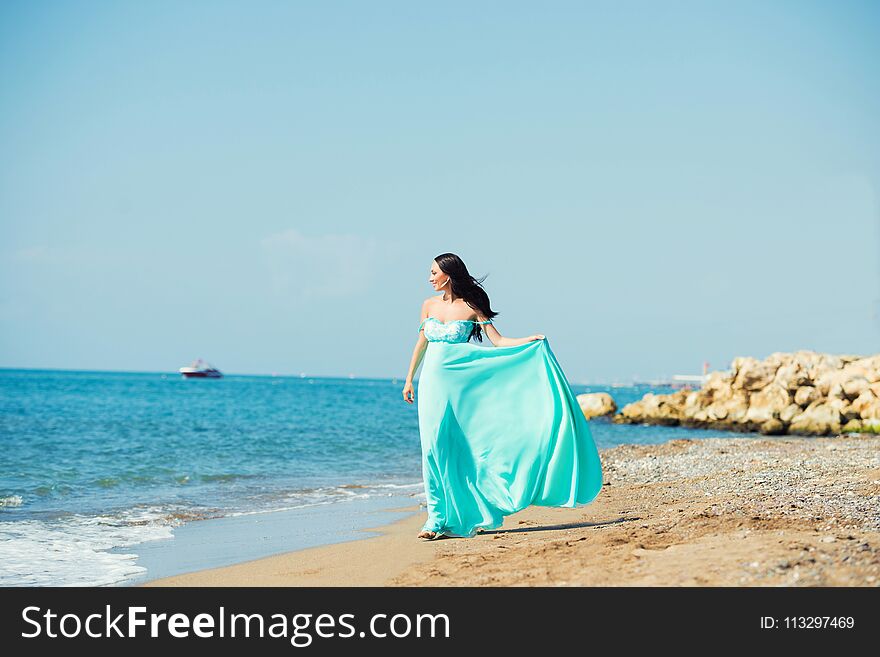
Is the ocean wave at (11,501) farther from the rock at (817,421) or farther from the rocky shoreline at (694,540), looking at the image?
the rock at (817,421)

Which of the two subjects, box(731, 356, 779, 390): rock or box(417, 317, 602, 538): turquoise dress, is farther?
box(731, 356, 779, 390): rock

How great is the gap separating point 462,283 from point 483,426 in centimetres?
131

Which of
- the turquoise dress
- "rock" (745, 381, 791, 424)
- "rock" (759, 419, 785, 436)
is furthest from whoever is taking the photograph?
"rock" (745, 381, 791, 424)

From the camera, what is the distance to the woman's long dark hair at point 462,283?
7742mm

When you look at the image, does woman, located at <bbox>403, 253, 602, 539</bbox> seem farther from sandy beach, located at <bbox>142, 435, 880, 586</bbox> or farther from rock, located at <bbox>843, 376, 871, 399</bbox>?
→ rock, located at <bbox>843, 376, 871, 399</bbox>

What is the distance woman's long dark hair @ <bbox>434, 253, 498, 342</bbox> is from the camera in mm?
7742

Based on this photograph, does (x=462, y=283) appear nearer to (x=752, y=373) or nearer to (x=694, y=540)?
(x=694, y=540)

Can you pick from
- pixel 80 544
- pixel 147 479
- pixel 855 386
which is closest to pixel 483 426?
pixel 80 544

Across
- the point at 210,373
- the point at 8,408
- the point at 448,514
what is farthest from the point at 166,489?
the point at 210,373

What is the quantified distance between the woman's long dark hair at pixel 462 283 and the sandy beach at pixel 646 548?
210 cm

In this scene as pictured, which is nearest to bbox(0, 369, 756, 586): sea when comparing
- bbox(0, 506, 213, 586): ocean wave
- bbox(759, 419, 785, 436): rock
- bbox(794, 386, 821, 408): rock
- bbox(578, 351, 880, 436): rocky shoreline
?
bbox(0, 506, 213, 586): ocean wave

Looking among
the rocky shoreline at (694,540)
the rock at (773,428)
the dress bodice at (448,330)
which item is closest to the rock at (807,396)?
the rock at (773,428)

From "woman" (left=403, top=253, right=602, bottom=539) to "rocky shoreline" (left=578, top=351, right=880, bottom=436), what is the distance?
76.6ft

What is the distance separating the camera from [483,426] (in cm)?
777
